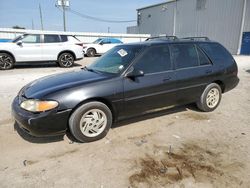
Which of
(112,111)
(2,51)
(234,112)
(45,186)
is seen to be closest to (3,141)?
(45,186)

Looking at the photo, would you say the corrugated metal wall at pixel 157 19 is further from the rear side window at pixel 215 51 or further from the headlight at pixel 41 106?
the headlight at pixel 41 106

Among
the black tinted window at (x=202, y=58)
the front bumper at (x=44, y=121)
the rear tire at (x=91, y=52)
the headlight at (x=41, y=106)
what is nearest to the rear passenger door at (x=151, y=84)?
the black tinted window at (x=202, y=58)

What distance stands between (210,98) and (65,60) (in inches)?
351

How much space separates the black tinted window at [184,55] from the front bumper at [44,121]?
2350 mm

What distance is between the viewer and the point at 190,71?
15.2 ft

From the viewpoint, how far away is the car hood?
351 cm

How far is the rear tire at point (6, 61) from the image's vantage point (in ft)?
36.0

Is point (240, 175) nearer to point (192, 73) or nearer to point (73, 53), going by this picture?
point (192, 73)

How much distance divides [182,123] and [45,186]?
9.20 ft

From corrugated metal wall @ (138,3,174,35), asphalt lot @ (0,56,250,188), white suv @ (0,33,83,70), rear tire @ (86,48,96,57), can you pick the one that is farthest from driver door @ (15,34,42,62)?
corrugated metal wall @ (138,3,174,35)

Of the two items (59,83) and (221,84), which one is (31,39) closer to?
(59,83)

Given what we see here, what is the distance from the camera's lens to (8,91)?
6902 mm

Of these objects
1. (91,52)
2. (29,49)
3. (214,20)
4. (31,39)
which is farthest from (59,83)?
(214,20)

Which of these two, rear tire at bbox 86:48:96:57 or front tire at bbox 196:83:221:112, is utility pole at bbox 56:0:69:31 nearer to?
rear tire at bbox 86:48:96:57
